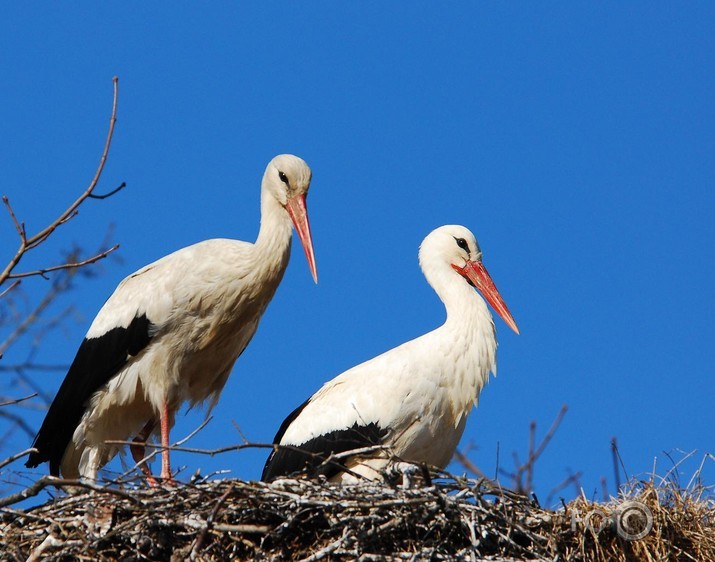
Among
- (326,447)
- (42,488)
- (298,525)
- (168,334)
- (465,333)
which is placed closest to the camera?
(42,488)

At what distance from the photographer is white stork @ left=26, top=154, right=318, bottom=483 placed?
26.5 ft

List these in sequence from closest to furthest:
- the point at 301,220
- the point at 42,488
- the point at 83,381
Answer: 1. the point at 42,488
2. the point at 83,381
3. the point at 301,220

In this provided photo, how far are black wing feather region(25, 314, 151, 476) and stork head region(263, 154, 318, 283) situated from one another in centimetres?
109

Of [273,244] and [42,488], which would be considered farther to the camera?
[273,244]

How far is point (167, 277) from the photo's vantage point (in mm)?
8141

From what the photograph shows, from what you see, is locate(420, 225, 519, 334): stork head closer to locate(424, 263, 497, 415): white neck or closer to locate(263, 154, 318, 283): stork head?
locate(424, 263, 497, 415): white neck

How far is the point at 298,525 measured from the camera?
6188 millimetres

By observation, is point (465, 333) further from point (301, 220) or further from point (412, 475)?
point (412, 475)

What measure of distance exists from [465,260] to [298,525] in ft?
9.32

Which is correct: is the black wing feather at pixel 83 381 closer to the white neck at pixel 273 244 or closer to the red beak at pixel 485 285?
the white neck at pixel 273 244

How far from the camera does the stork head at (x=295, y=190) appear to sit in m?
8.30

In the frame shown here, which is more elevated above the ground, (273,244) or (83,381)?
(273,244)

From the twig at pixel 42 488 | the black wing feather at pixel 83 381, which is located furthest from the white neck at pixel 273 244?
the twig at pixel 42 488

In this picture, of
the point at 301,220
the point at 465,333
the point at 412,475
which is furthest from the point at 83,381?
the point at 412,475
